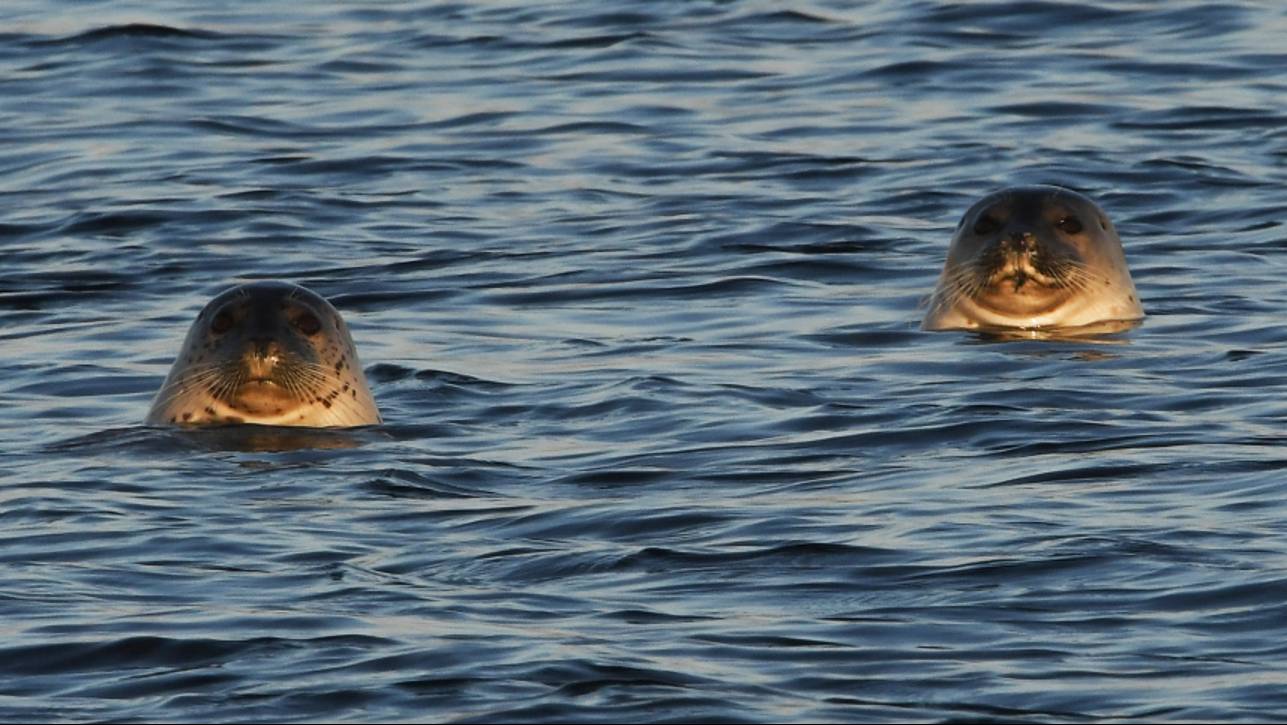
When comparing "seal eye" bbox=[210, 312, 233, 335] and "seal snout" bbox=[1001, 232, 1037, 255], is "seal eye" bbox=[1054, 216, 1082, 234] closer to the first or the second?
"seal snout" bbox=[1001, 232, 1037, 255]

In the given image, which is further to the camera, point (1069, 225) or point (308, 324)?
point (1069, 225)

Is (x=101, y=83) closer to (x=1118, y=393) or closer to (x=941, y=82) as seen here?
(x=941, y=82)

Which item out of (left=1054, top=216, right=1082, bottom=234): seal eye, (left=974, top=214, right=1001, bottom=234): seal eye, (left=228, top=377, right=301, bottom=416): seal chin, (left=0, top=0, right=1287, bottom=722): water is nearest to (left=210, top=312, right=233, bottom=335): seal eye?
(left=228, top=377, right=301, bottom=416): seal chin

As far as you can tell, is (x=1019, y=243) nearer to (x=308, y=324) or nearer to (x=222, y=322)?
(x=308, y=324)

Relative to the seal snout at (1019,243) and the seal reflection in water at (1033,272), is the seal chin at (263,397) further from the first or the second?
the seal snout at (1019,243)

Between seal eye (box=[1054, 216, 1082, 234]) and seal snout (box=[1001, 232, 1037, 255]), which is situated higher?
seal eye (box=[1054, 216, 1082, 234])

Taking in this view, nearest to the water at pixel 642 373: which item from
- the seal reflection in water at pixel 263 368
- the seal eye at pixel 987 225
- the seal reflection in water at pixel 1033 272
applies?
the seal reflection in water at pixel 263 368

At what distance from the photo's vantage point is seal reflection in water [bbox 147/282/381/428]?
507 inches

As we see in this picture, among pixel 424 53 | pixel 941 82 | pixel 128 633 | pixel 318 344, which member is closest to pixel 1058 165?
pixel 941 82

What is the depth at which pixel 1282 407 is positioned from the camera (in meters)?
13.1

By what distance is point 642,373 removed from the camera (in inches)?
565

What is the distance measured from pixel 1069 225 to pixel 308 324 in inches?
164

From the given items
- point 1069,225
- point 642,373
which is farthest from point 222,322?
point 1069,225

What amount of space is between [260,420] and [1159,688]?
5301 mm
